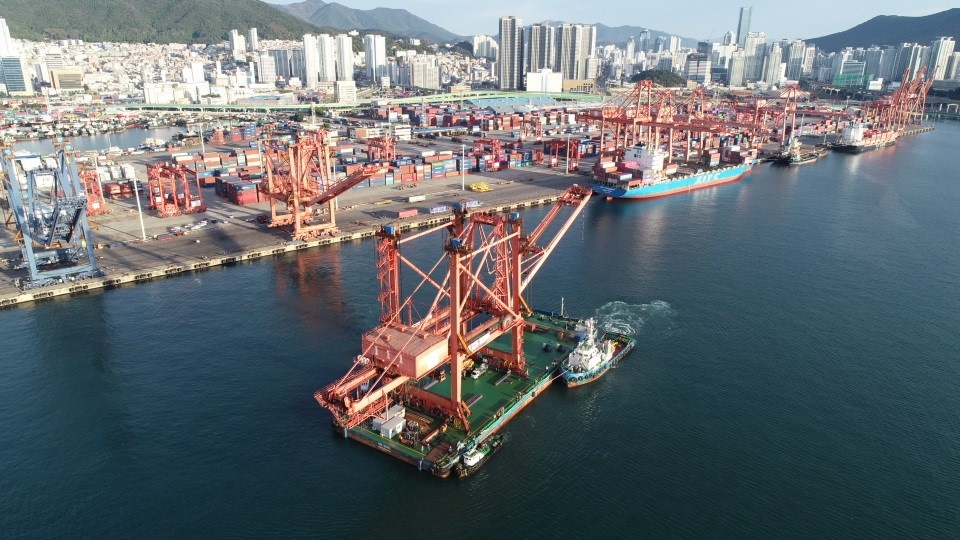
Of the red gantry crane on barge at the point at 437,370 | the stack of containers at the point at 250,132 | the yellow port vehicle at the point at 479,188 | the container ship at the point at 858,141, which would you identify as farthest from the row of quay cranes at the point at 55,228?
the container ship at the point at 858,141

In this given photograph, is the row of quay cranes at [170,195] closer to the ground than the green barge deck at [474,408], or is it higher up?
higher up

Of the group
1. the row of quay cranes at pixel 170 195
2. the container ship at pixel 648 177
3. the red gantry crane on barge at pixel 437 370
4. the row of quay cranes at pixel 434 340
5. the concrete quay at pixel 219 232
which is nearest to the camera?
the red gantry crane on barge at pixel 437 370

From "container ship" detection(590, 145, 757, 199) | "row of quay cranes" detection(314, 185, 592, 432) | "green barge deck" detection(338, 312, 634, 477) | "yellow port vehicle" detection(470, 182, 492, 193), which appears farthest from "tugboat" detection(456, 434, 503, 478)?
"container ship" detection(590, 145, 757, 199)

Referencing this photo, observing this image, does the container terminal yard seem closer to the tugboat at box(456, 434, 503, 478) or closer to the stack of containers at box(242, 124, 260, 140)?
the tugboat at box(456, 434, 503, 478)

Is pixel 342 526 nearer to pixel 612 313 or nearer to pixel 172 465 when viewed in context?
pixel 172 465

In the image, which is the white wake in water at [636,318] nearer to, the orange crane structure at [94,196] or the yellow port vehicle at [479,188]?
the yellow port vehicle at [479,188]

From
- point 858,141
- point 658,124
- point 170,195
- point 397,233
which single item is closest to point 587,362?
point 397,233

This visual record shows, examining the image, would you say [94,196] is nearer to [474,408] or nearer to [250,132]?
[474,408]

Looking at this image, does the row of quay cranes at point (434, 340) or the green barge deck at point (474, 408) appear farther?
the row of quay cranes at point (434, 340)
